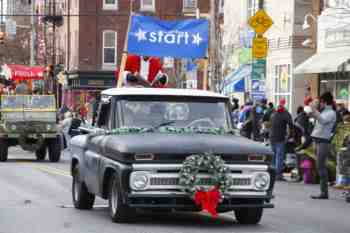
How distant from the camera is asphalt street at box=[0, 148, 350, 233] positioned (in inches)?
497

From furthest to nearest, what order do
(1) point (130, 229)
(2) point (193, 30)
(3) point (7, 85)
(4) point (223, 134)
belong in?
(3) point (7, 85)
(2) point (193, 30)
(4) point (223, 134)
(1) point (130, 229)

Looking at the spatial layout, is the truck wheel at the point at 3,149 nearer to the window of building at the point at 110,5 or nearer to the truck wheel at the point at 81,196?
the truck wheel at the point at 81,196

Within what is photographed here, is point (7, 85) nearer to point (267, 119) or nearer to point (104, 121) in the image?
point (267, 119)

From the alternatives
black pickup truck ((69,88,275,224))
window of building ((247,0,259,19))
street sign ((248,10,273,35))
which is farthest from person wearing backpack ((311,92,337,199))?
window of building ((247,0,259,19))

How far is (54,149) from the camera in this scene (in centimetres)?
3033

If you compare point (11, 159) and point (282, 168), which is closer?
point (282, 168)

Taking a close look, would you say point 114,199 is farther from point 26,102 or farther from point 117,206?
point 26,102

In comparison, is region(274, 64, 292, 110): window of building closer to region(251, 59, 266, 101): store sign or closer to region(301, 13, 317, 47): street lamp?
region(301, 13, 317, 47): street lamp

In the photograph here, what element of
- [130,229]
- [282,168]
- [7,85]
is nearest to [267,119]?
[282,168]

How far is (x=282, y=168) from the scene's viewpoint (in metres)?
23.6

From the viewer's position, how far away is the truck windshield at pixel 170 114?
1352 cm

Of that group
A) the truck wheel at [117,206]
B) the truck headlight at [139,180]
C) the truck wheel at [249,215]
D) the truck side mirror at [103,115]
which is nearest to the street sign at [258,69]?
the truck side mirror at [103,115]

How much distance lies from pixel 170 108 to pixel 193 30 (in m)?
5.71

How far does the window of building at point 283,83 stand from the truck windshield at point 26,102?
1066 centimetres
